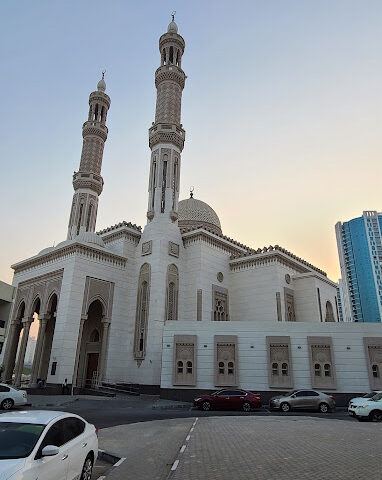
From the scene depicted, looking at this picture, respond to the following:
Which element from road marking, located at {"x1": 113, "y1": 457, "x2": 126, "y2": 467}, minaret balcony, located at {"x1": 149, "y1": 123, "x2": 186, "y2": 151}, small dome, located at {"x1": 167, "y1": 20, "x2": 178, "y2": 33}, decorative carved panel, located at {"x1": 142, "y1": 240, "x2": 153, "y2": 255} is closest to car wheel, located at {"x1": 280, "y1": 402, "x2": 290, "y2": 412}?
road marking, located at {"x1": 113, "y1": 457, "x2": 126, "y2": 467}

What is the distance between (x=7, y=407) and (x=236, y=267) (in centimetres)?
2220

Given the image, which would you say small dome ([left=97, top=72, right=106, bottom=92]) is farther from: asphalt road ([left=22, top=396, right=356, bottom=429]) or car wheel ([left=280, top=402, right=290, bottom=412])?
car wheel ([left=280, top=402, right=290, bottom=412])

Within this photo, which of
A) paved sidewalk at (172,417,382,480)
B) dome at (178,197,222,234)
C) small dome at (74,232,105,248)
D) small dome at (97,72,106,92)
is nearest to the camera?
paved sidewalk at (172,417,382,480)

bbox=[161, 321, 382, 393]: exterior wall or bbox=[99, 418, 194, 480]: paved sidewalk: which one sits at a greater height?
bbox=[161, 321, 382, 393]: exterior wall

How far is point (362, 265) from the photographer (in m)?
92.8

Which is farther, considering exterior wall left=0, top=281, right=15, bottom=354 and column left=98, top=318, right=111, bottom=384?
exterior wall left=0, top=281, right=15, bottom=354

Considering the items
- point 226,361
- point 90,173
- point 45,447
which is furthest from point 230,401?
point 90,173

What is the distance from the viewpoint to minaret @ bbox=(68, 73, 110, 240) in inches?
1529

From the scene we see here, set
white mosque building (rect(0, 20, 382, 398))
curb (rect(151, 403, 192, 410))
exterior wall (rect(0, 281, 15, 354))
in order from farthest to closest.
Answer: exterior wall (rect(0, 281, 15, 354)), white mosque building (rect(0, 20, 382, 398)), curb (rect(151, 403, 192, 410))

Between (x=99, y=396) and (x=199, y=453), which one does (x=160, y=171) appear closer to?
(x=99, y=396)

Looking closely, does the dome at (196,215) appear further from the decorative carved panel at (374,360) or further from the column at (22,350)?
the decorative carved panel at (374,360)

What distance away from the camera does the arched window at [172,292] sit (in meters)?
30.5

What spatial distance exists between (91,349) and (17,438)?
2823 centimetres

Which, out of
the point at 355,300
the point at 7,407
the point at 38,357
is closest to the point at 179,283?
the point at 38,357
